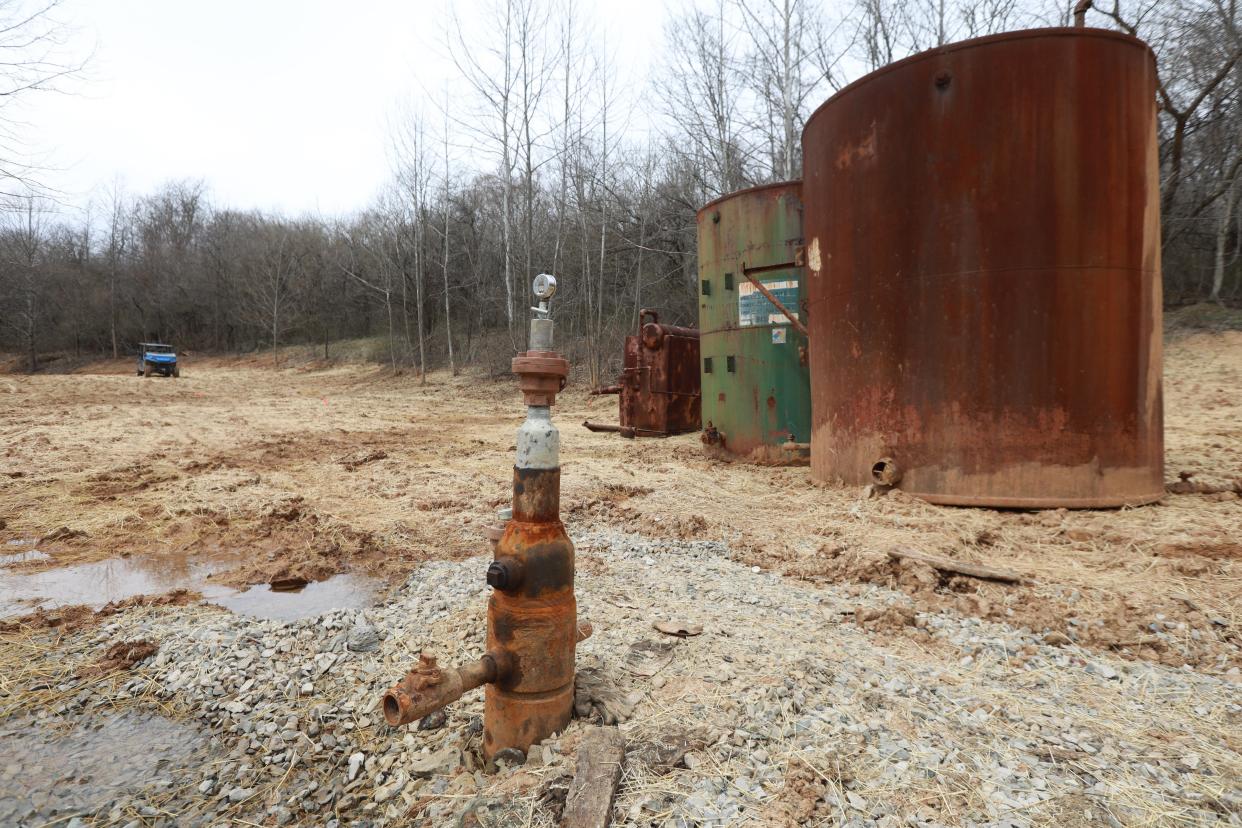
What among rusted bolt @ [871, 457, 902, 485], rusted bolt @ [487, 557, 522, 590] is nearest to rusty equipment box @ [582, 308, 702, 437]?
rusted bolt @ [871, 457, 902, 485]

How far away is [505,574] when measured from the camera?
185 centimetres

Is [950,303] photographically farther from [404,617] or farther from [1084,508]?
[404,617]

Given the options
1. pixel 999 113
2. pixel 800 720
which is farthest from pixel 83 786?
pixel 999 113

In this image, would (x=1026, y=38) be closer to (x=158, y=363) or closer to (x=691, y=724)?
(x=691, y=724)

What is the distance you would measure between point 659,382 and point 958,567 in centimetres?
685

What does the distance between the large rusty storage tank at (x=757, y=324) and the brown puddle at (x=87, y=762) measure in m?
5.33

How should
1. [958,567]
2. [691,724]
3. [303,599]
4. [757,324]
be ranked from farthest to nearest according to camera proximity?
[757,324]
[303,599]
[958,567]
[691,724]

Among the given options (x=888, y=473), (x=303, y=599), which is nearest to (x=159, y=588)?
(x=303, y=599)

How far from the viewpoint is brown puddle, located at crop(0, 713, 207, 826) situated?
1.92m

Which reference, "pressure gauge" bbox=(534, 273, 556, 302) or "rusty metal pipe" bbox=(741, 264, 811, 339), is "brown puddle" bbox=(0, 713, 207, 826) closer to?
"pressure gauge" bbox=(534, 273, 556, 302)

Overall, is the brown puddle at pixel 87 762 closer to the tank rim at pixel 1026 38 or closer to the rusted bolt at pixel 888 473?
the rusted bolt at pixel 888 473

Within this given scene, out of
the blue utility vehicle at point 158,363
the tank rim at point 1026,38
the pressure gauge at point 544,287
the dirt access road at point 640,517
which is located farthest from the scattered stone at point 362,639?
the blue utility vehicle at point 158,363

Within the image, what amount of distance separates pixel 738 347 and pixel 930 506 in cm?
320

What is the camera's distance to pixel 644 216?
2025 cm
